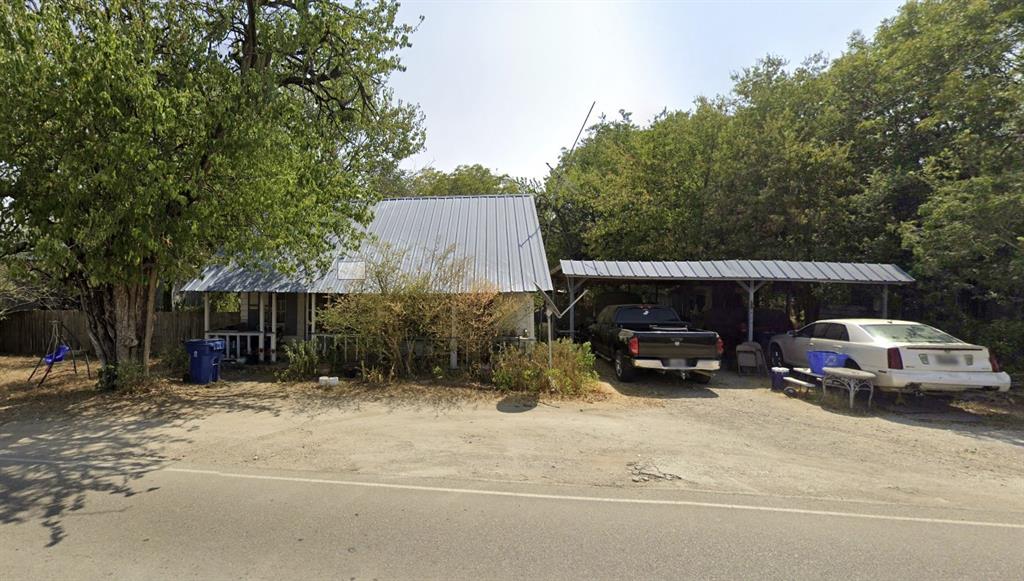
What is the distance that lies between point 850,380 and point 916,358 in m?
1.07

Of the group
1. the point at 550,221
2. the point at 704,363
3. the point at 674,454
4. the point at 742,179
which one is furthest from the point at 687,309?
the point at 674,454

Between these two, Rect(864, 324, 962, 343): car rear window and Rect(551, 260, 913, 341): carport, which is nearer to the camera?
Rect(864, 324, 962, 343): car rear window

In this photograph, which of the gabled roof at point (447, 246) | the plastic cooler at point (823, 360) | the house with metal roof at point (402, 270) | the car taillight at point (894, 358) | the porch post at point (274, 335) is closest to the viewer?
the car taillight at point (894, 358)

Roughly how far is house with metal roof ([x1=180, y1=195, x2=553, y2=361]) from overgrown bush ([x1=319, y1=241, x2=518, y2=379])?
34 cm

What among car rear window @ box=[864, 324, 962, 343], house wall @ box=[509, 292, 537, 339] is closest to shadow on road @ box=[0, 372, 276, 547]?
house wall @ box=[509, 292, 537, 339]

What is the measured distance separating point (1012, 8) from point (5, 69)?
20.0 metres

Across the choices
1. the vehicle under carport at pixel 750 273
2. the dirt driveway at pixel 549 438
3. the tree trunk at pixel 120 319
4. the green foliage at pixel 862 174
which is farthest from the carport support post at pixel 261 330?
the green foliage at pixel 862 174

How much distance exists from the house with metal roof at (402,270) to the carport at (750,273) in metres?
1.66

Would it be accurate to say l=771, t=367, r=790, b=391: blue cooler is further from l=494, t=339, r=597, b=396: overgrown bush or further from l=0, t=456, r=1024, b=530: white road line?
l=0, t=456, r=1024, b=530: white road line

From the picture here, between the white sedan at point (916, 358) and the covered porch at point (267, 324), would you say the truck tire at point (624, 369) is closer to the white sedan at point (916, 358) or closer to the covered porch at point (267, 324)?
the white sedan at point (916, 358)

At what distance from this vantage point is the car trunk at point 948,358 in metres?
8.53

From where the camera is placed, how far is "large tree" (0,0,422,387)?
736cm

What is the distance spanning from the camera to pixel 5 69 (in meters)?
6.87

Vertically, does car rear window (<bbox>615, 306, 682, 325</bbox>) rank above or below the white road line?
above
